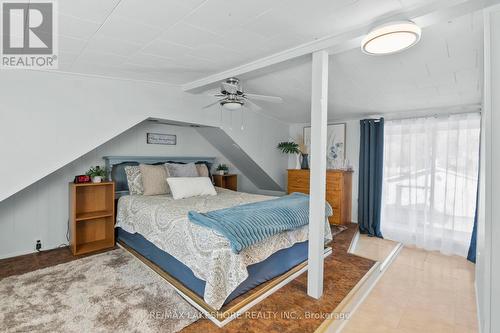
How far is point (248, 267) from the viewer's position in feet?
7.43

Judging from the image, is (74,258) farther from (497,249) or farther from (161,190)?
(497,249)

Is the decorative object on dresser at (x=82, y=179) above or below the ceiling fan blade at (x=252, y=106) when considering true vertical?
below

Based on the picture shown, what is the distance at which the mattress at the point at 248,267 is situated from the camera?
2.21 meters

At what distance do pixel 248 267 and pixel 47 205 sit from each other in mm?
2853

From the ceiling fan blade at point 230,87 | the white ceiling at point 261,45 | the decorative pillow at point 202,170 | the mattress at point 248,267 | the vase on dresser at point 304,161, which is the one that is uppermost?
the white ceiling at point 261,45

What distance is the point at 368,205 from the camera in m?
4.26

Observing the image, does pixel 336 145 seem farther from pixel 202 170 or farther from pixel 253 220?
pixel 253 220

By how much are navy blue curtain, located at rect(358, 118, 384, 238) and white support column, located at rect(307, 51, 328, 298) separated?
2456mm

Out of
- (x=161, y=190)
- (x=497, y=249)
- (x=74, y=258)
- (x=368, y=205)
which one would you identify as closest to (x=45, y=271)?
(x=74, y=258)

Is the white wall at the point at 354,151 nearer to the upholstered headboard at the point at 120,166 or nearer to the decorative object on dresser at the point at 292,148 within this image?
the decorative object on dresser at the point at 292,148

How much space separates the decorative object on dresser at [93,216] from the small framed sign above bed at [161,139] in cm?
101

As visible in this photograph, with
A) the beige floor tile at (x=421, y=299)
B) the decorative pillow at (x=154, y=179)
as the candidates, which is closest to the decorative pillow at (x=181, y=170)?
the decorative pillow at (x=154, y=179)
